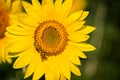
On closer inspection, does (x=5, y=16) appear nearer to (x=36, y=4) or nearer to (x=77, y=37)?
(x=36, y=4)

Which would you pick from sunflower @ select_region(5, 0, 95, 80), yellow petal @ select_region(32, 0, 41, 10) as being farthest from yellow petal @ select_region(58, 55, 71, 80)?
yellow petal @ select_region(32, 0, 41, 10)

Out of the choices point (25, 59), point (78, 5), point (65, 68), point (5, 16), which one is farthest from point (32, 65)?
point (78, 5)

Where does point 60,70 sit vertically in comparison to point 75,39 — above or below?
below

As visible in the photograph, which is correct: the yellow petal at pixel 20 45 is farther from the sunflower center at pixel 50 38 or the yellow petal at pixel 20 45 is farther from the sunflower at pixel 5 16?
the sunflower at pixel 5 16

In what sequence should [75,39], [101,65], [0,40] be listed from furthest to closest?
[101,65]
[0,40]
[75,39]

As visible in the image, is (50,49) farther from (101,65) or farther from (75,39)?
(101,65)

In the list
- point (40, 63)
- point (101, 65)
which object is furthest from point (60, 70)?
point (101, 65)

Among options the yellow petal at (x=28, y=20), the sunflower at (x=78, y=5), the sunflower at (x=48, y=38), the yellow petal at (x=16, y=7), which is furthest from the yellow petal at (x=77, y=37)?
the sunflower at (x=78, y=5)
